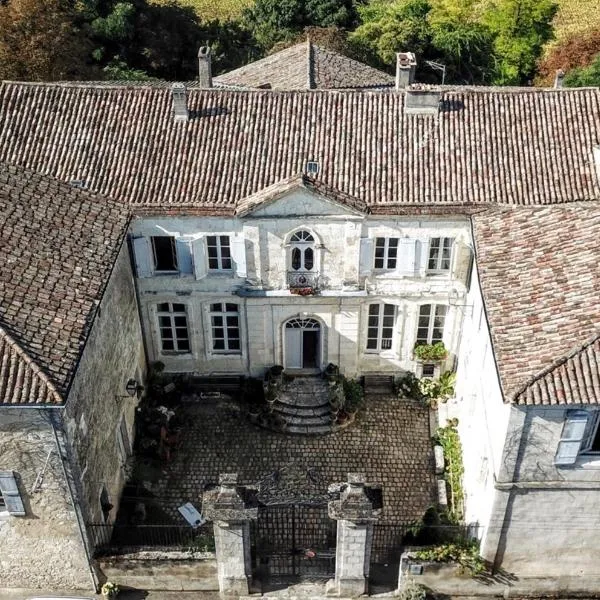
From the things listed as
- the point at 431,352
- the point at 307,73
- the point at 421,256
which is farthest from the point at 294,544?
the point at 307,73

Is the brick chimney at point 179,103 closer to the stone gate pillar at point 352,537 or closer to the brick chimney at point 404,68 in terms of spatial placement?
the brick chimney at point 404,68

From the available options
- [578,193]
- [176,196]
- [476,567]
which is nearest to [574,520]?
[476,567]

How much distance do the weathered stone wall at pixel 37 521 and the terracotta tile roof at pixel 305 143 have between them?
10.1 metres

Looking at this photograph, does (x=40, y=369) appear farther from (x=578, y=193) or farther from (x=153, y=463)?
(x=578, y=193)

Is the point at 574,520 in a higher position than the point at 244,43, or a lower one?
lower

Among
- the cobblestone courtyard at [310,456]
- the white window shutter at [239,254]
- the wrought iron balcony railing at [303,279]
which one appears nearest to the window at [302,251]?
the wrought iron balcony railing at [303,279]

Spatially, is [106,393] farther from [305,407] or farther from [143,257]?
[305,407]

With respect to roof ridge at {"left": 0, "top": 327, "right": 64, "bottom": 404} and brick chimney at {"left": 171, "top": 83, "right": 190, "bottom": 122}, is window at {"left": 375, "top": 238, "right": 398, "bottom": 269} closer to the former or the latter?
brick chimney at {"left": 171, "top": 83, "right": 190, "bottom": 122}

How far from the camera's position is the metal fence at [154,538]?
23484 mm

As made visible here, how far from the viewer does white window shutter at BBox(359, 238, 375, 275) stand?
2770 centimetres

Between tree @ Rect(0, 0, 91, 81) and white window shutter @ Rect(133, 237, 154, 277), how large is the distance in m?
22.3

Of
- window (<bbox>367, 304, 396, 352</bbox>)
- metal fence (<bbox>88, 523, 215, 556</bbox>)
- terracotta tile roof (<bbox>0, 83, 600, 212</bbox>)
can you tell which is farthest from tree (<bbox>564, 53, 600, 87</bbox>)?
metal fence (<bbox>88, 523, 215, 556</bbox>)

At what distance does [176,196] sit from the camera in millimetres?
27125

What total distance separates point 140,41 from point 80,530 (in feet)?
143
